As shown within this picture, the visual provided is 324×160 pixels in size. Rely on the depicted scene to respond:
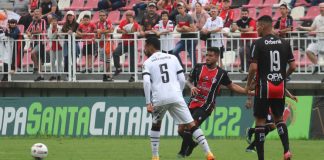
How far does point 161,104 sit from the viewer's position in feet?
57.1

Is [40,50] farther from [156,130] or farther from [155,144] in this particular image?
[155,144]

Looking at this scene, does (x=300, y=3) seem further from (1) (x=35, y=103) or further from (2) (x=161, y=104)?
(2) (x=161, y=104)

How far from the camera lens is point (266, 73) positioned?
1675 centimetres

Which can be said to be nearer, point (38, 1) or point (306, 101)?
point (306, 101)

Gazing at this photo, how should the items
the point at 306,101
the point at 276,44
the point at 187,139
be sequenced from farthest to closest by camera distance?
1. the point at 306,101
2. the point at 187,139
3. the point at 276,44

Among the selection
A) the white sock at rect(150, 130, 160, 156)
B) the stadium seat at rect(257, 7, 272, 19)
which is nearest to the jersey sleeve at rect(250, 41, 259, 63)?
the white sock at rect(150, 130, 160, 156)

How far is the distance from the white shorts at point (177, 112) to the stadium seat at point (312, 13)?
12.9 metres

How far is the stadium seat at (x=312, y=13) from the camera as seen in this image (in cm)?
2977

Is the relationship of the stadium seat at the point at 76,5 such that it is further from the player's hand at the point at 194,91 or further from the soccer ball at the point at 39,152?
the soccer ball at the point at 39,152

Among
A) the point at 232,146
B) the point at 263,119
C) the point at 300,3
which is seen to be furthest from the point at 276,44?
the point at 300,3

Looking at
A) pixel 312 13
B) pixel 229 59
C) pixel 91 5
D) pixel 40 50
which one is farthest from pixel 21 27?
pixel 312 13

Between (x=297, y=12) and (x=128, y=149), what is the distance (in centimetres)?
1071

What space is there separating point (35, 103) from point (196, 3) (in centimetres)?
525

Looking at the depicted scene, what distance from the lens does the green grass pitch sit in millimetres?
19138
